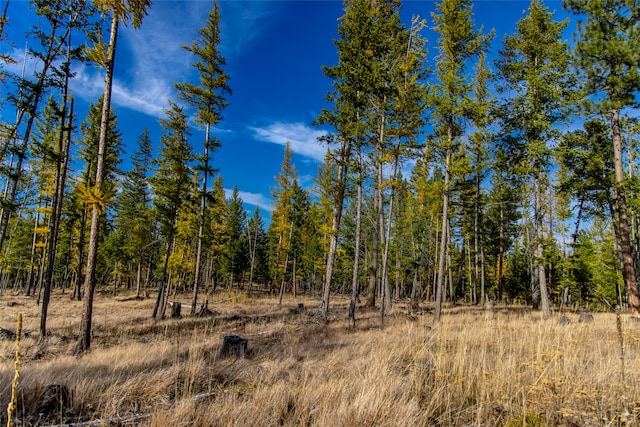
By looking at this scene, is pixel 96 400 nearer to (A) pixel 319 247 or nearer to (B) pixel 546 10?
(B) pixel 546 10

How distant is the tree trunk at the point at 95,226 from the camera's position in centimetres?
933

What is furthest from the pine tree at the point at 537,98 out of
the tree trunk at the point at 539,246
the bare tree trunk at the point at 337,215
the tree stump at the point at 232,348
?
the tree stump at the point at 232,348

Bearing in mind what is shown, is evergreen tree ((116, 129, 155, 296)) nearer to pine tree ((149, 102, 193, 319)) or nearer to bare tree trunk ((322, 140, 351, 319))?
pine tree ((149, 102, 193, 319))

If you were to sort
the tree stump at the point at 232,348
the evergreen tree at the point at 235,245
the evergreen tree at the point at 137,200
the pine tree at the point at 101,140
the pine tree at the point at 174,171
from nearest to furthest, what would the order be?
the tree stump at the point at 232,348, the pine tree at the point at 101,140, the pine tree at the point at 174,171, the evergreen tree at the point at 137,200, the evergreen tree at the point at 235,245

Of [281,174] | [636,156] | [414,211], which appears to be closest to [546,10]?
[636,156]

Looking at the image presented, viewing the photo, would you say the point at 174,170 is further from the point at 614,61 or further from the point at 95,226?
the point at 614,61

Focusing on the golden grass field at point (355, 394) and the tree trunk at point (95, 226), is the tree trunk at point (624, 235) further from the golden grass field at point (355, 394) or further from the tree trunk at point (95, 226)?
the tree trunk at point (95, 226)

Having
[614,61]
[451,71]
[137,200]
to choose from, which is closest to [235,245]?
[137,200]

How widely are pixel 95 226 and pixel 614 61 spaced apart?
21869 millimetres

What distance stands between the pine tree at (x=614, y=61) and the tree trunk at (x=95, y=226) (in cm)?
1927

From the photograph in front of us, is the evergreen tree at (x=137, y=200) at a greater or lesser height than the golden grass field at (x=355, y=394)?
greater

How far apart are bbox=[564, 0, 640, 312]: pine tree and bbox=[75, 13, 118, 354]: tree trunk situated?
19.3 meters

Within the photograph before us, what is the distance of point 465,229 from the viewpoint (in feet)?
100

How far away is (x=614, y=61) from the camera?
45.6ft
